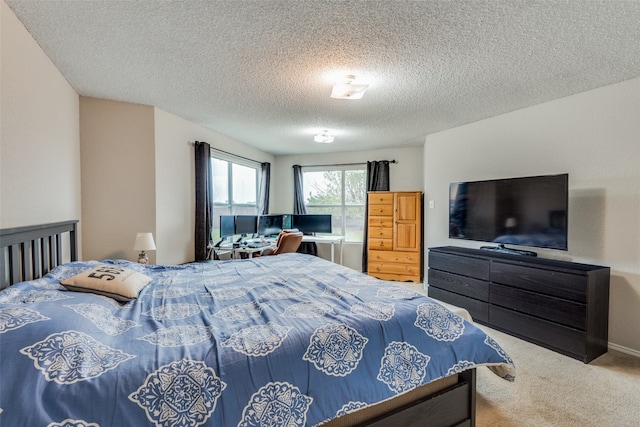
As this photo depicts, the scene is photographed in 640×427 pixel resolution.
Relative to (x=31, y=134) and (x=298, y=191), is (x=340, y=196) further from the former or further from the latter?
(x=31, y=134)

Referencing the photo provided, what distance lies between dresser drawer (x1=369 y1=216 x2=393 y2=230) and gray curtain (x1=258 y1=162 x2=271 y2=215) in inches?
80.5

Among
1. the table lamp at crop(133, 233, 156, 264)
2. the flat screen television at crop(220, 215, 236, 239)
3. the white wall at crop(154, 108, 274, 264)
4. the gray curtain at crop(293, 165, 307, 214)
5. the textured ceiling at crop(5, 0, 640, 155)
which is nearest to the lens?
the textured ceiling at crop(5, 0, 640, 155)

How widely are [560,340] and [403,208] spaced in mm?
2748

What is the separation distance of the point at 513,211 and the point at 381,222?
2.21m

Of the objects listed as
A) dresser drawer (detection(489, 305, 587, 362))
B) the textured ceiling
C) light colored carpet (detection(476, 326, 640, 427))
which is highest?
the textured ceiling

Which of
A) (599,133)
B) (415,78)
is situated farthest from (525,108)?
(415,78)

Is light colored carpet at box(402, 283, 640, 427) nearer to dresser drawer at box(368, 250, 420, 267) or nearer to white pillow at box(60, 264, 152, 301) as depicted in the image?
white pillow at box(60, 264, 152, 301)

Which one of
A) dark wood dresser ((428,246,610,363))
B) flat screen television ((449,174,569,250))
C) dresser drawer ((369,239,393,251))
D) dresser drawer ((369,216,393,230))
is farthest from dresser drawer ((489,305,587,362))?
dresser drawer ((369,216,393,230))

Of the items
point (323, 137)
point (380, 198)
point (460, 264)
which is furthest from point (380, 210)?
point (460, 264)

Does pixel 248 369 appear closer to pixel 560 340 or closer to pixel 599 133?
pixel 560 340

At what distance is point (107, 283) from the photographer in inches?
62.6

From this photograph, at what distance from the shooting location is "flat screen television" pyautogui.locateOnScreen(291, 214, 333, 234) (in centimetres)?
556

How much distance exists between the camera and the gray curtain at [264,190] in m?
5.64

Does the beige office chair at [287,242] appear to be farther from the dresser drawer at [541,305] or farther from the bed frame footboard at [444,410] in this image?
the bed frame footboard at [444,410]
